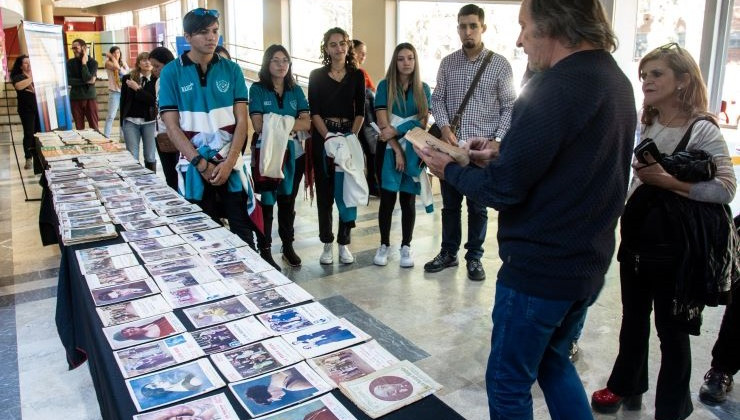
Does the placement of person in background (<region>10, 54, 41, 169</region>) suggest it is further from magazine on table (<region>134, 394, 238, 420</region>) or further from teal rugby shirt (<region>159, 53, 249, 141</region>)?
magazine on table (<region>134, 394, 238, 420</region>)

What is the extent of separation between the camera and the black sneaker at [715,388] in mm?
2162

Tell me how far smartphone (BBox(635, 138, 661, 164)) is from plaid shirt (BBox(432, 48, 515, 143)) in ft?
4.68

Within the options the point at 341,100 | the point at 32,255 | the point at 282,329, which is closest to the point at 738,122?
the point at 341,100

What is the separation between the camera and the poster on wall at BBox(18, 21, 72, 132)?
477cm

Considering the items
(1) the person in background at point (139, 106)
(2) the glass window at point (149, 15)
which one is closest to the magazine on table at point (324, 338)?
(1) the person in background at point (139, 106)

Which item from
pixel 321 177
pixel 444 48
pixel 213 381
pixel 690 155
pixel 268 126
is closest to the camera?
pixel 213 381

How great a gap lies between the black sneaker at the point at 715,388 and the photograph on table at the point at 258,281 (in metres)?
1.67

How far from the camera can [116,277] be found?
1.72 metres

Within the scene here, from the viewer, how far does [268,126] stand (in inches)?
129

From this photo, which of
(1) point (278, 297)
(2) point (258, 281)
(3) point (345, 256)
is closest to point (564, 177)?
(1) point (278, 297)

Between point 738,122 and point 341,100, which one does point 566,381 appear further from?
point 738,122

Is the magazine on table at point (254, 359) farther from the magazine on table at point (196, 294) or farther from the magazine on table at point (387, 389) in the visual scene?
the magazine on table at point (196, 294)

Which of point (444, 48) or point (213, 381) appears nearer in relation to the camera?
point (213, 381)

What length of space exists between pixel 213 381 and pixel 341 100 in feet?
8.24
